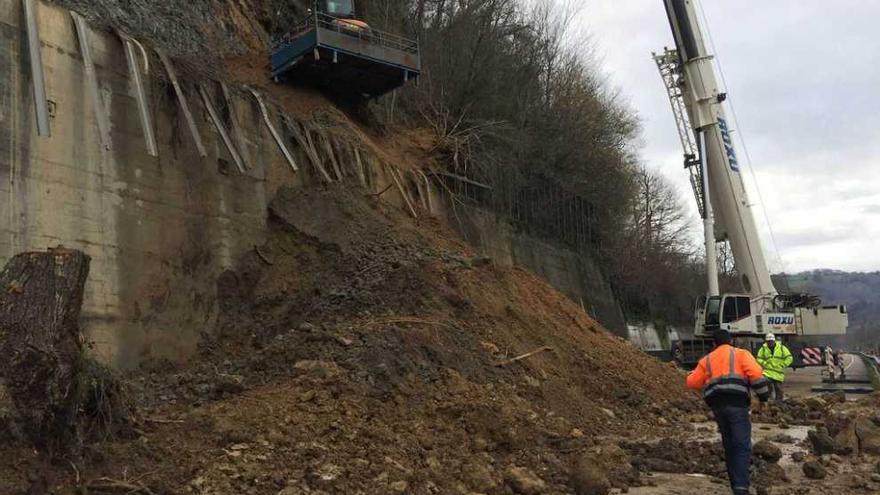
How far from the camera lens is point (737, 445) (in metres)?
6.69

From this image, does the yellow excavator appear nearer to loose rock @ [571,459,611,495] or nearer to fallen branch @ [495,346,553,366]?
fallen branch @ [495,346,553,366]

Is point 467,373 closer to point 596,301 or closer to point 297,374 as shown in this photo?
point 297,374

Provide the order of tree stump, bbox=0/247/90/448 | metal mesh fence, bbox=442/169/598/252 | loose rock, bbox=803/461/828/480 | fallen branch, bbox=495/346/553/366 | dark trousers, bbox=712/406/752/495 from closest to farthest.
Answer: tree stump, bbox=0/247/90/448 < dark trousers, bbox=712/406/752/495 < loose rock, bbox=803/461/828/480 < fallen branch, bbox=495/346/553/366 < metal mesh fence, bbox=442/169/598/252

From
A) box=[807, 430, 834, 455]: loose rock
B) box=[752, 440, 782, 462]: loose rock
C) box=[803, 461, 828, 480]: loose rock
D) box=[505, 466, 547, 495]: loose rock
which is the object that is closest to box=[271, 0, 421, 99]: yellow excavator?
box=[505, 466, 547, 495]: loose rock

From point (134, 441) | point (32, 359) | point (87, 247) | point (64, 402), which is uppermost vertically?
point (87, 247)

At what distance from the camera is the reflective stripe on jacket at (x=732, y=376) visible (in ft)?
22.5

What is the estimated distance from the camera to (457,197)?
2000 centimetres

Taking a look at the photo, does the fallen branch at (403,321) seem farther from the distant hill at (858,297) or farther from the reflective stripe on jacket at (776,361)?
the distant hill at (858,297)

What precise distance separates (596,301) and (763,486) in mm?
21955

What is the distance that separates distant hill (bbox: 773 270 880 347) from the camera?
110m

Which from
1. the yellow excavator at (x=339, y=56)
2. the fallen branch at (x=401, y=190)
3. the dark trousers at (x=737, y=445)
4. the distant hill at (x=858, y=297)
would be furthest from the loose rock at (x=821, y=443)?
the distant hill at (x=858, y=297)

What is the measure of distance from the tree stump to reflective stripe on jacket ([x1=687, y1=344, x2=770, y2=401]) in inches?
218

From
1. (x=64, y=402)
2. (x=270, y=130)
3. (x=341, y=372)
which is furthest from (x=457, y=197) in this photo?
(x=64, y=402)

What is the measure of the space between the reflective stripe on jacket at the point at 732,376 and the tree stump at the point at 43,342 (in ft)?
18.2
